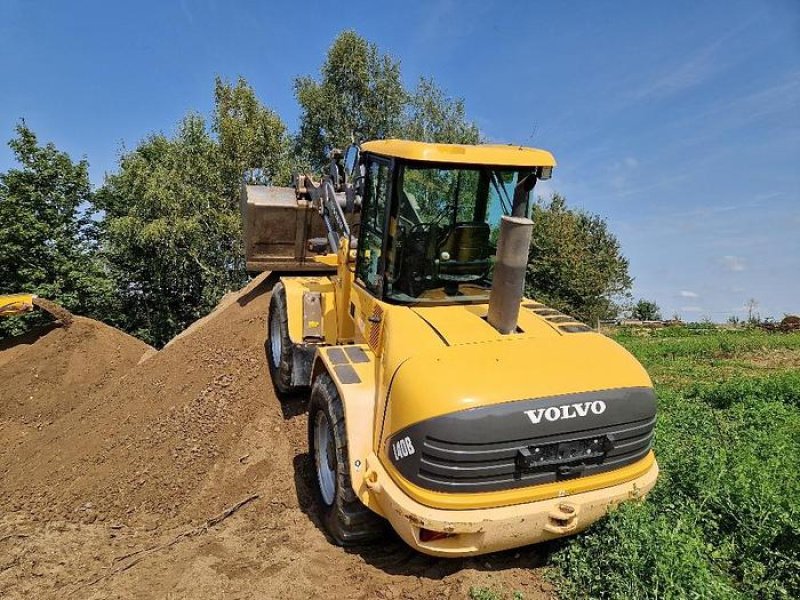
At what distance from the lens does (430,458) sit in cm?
328

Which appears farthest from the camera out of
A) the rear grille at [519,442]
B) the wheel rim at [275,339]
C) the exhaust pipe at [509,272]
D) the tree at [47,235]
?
the tree at [47,235]

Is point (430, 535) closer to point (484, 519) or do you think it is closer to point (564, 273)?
point (484, 519)

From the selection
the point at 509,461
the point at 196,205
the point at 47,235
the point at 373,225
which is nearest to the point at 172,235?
the point at 196,205

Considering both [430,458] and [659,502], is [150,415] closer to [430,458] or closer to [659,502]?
[430,458]

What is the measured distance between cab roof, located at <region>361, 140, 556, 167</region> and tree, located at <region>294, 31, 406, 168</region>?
2027cm

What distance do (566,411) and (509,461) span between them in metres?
0.44

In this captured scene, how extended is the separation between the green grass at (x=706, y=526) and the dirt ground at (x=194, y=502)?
0.45 m

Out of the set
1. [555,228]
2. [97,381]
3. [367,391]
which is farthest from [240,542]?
[555,228]

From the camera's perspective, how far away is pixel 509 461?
332 centimetres

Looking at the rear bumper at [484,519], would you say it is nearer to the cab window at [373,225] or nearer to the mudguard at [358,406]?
the mudguard at [358,406]

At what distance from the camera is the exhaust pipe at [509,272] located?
365 cm

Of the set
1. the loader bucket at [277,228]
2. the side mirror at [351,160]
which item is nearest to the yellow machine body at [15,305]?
the loader bucket at [277,228]

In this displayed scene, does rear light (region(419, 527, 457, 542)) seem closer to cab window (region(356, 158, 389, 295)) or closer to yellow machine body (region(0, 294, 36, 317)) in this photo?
cab window (region(356, 158, 389, 295))

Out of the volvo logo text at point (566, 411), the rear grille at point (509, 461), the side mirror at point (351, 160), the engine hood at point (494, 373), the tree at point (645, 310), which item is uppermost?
the side mirror at point (351, 160)
